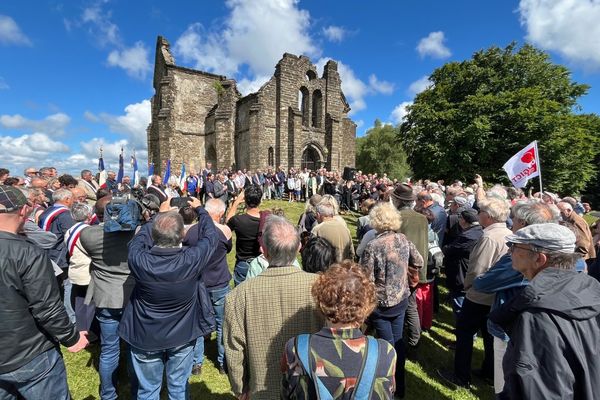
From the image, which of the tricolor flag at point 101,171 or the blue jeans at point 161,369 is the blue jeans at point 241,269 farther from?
the tricolor flag at point 101,171

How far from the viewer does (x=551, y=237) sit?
5.83 feet

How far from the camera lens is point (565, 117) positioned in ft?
66.1

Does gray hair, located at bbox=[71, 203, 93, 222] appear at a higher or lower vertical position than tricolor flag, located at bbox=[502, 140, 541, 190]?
lower

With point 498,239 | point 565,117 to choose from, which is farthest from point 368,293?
point 565,117

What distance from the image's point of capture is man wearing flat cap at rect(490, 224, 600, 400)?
1588mm

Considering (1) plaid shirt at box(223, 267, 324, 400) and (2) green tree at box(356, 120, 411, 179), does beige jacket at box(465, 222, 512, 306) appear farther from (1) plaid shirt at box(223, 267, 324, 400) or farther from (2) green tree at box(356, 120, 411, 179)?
(2) green tree at box(356, 120, 411, 179)

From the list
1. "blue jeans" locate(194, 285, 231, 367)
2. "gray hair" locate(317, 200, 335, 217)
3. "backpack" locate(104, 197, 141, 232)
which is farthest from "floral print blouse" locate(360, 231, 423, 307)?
"backpack" locate(104, 197, 141, 232)

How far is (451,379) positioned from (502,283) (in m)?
1.75

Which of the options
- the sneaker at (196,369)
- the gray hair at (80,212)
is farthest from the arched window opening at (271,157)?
the sneaker at (196,369)

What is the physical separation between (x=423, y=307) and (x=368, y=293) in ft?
9.60

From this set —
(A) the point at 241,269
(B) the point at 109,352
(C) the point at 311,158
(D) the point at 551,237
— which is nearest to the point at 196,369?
(B) the point at 109,352

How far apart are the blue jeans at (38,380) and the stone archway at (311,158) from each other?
21.6 metres

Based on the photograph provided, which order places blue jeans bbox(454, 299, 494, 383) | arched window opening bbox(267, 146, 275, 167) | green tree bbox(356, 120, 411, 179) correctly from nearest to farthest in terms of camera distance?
blue jeans bbox(454, 299, 494, 383) < arched window opening bbox(267, 146, 275, 167) < green tree bbox(356, 120, 411, 179)

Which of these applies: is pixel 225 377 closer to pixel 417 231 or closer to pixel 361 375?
pixel 361 375
